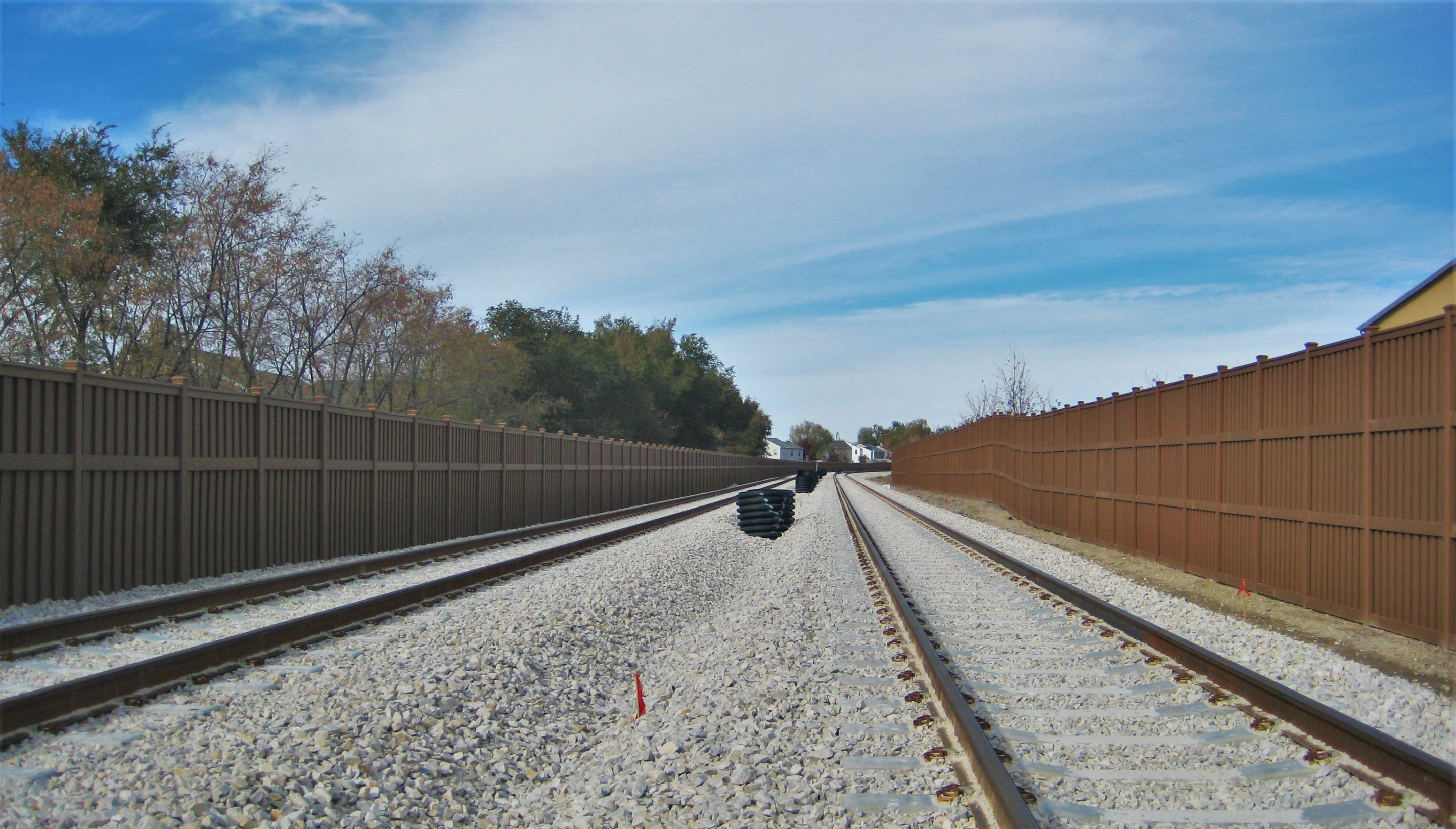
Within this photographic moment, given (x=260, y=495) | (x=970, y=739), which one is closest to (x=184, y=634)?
(x=260, y=495)

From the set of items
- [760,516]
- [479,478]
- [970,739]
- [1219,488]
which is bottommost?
[760,516]

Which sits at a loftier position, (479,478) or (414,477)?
(414,477)

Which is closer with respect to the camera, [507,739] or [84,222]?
[507,739]

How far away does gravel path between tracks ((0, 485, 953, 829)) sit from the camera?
453cm

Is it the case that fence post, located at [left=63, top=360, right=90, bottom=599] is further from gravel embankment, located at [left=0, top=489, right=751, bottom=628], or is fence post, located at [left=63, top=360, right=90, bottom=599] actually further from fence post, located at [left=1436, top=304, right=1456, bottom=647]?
fence post, located at [left=1436, top=304, right=1456, bottom=647]

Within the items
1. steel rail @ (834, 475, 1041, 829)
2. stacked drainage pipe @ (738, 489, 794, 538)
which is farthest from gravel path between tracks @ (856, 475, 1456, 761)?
stacked drainage pipe @ (738, 489, 794, 538)

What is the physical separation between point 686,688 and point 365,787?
2638 millimetres

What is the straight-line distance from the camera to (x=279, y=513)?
13711 millimetres

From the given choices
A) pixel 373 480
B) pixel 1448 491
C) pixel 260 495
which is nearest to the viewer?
pixel 1448 491

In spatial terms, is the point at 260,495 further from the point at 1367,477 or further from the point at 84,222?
the point at 84,222

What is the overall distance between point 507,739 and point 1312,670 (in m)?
6.16

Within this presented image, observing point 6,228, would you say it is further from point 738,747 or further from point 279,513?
point 738,747

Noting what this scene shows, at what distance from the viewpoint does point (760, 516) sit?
22.9 meters

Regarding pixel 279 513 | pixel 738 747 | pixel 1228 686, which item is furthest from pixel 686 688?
pixel 279 513
